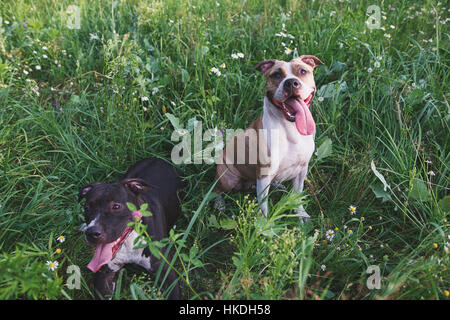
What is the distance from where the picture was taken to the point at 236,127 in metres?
3.73

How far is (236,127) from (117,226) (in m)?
1.68

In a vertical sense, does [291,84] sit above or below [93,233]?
above

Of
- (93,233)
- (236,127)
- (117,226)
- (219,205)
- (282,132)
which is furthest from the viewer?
(236,127)

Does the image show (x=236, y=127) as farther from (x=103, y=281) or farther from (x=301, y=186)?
(x=103, y=281)

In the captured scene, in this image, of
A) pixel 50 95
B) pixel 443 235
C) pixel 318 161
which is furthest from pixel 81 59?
pixel 443 235

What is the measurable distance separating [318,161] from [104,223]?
6.59 feet

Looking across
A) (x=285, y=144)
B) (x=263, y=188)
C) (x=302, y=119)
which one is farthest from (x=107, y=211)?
(x=302, y=119)

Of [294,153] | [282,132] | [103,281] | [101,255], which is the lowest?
[103,281]

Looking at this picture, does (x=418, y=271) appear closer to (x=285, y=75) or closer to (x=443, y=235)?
(x=443, y=235)

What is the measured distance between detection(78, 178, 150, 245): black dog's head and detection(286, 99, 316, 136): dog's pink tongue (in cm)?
122

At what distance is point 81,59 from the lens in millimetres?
4176

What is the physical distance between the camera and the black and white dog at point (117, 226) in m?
2.43

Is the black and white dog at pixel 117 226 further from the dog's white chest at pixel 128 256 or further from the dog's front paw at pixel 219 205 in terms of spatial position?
the dog's front paw at pixel 219 205

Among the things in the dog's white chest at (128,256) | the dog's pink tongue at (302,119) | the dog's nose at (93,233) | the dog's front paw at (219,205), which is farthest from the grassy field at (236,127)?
the dog's pink tongue at (302,119)
